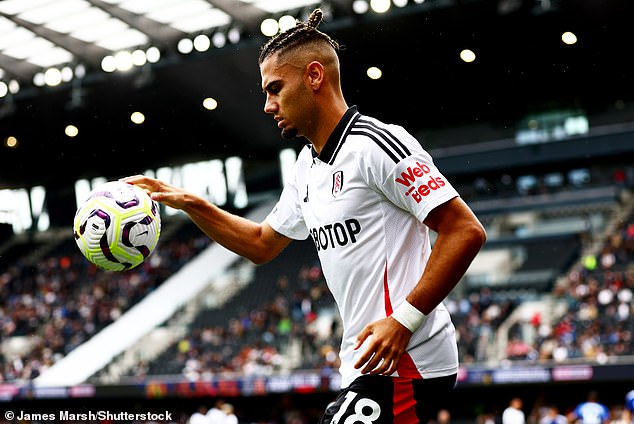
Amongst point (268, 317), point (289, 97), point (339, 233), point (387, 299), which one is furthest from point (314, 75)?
point (268, 317)

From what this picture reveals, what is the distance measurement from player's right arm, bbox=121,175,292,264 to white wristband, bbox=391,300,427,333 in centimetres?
94

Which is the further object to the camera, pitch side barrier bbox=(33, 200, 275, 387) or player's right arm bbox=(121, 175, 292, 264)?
pitch side barrier bbox=(33, 200, 275, 387)

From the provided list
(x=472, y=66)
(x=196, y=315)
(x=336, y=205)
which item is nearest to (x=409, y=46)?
(x=472, y=66)

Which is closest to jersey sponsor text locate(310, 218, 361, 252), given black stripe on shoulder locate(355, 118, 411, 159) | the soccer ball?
black stripe on shoulder locate(355, 118, 411, 159)

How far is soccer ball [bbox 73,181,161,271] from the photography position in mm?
3260

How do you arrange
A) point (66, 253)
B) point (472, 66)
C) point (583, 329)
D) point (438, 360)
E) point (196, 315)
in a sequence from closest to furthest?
point (438, 360) < point (472, 66) < point (583, 329) < point (196, 315) < point (66, 253)

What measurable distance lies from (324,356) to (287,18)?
7.08 metres

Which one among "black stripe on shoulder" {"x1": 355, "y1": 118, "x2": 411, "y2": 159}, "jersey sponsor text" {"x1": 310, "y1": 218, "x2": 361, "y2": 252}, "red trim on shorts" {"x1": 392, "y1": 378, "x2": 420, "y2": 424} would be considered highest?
"black stripe on shoulder" {"x1": 355, "y1": 118, "x2": 411, "y2": 159}

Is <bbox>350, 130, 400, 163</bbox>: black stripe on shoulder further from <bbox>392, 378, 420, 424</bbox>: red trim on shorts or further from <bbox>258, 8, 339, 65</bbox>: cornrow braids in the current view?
<bbox>392, 378, 420, 424</bbox>: red trim on shorts

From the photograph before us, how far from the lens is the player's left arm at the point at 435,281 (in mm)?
2385

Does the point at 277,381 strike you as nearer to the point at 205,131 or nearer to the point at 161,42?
the point at 205,131

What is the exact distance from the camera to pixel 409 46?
452 inches

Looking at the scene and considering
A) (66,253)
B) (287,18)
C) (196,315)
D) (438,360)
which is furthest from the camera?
(66,253)

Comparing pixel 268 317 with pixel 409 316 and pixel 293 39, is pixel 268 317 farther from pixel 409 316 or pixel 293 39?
pixel 409 316
